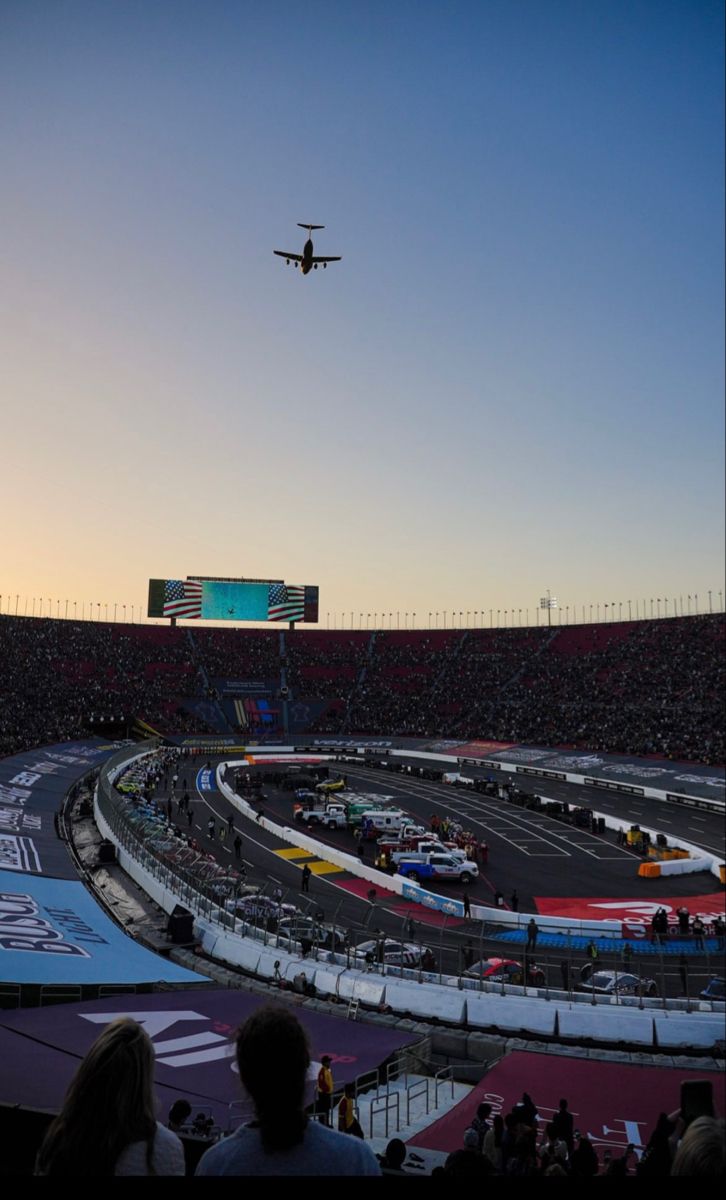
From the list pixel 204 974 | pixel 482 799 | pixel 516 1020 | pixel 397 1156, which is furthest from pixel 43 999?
pixel 482 799

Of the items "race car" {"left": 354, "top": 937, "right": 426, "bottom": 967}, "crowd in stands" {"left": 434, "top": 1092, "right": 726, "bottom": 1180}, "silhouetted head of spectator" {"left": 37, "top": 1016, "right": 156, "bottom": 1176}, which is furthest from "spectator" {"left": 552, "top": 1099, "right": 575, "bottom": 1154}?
"race car" {"left": 354, "top": 937, "right": 426, "bottom": 967}

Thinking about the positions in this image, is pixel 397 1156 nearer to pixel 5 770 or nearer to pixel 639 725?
pixel 5 770

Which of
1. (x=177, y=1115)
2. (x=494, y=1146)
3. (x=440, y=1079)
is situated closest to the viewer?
(x=177, y=1115)

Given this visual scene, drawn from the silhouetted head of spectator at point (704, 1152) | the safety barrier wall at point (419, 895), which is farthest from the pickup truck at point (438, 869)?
the silhouetted head of spectator at point (704, 1152)

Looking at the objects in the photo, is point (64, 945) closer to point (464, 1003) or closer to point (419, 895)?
point (464, 1003)

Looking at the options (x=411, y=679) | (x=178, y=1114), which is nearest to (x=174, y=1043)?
(x=178, y=1114)

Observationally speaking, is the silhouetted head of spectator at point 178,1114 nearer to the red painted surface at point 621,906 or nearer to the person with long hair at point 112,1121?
the person with long hair at point 112,1121
